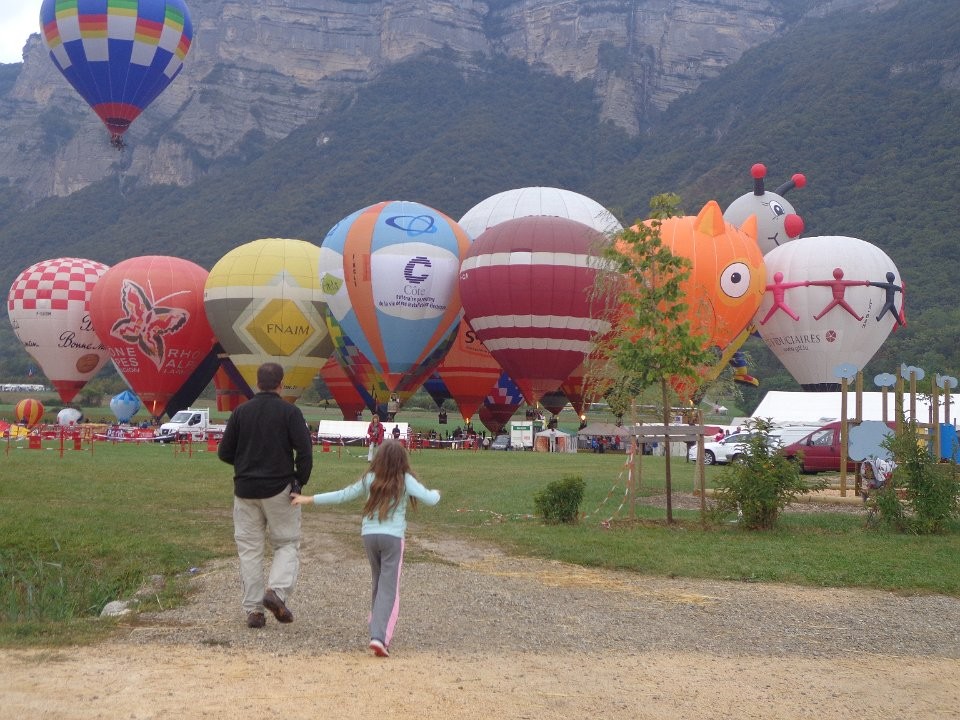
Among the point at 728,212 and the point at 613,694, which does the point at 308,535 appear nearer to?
the point at 613,694

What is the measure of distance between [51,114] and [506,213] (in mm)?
173344

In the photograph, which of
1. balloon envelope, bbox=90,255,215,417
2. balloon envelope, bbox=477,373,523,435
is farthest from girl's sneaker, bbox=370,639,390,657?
balloon envelope, bbox=477,373,523,435

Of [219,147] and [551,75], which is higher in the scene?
[551,75]

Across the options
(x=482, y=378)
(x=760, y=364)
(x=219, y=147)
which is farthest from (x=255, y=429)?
(x=219, y=147)

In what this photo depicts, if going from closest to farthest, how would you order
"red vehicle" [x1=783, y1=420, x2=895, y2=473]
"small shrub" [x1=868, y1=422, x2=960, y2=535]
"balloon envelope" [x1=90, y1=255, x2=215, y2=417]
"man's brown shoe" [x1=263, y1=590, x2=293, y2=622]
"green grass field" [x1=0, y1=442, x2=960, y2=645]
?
"man's brown shoe" [x1=263, y1=590, x2=293, y2=622] < "green grass field" [x1=0, y1=442, x2=960, y2=645] < "small shrub" [x1=868, y1=422, x2=960, y2=535] < "red vehicle" [x1=783, y1=420, x2=895, y2=473] < "balloon envelope" [x1=90, y1=255, x2=215, y2=417]

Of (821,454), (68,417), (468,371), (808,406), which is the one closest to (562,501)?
(821,454)

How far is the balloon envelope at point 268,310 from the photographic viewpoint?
43375 mm

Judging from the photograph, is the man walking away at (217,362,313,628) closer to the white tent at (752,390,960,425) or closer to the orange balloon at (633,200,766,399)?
the orange balloon at (633,200,766,399)

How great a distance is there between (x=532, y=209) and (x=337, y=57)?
155 metres

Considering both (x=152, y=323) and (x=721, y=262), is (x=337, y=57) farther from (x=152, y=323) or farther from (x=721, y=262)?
(x=721, y=262)

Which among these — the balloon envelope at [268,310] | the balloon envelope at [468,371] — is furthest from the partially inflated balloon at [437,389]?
the balloon envelope at [268,310]

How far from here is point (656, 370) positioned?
15602 mm

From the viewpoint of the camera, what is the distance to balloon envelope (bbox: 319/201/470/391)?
39.5 meters

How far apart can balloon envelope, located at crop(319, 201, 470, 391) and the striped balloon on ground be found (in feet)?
5.75
